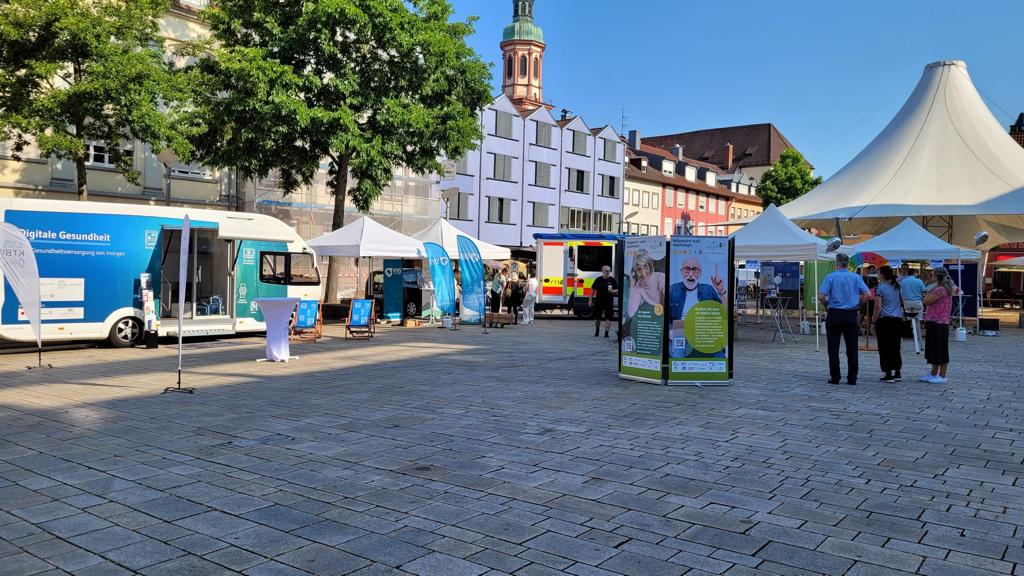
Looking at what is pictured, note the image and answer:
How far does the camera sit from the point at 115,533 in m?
4.40

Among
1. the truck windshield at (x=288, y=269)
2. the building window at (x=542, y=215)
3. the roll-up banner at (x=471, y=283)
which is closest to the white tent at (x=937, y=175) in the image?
the roll-up banner at (x=471, y=283)

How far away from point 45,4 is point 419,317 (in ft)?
40.0

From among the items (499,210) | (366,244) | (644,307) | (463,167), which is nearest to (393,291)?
(366,244)

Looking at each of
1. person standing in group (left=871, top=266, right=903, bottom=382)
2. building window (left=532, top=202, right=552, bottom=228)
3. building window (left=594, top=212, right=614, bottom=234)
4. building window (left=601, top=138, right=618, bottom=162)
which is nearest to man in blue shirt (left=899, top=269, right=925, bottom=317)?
person standing in group (left=871, top=266, right=903, bottom=382)

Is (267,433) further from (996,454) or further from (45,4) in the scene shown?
(45,4)

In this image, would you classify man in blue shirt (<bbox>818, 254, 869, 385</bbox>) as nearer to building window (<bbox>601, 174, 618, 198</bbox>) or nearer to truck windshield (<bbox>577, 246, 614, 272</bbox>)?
truck windshield (<bbox>577, 246, 614, 272</bbox>)

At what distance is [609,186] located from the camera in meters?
60.5

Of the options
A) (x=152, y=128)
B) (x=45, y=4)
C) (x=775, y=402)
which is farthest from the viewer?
(x=152, y=128)

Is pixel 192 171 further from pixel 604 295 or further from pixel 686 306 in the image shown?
pixel 686 306

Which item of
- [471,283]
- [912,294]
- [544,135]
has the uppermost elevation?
[544,135]

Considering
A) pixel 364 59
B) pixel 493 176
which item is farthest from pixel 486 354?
pixel 493 176

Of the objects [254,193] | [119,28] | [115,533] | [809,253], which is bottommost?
[115,533]

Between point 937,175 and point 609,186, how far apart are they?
3303 cm

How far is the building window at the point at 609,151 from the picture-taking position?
5984 cm
